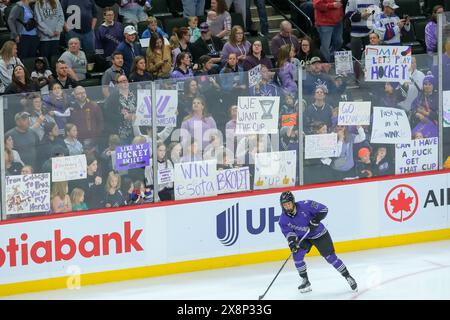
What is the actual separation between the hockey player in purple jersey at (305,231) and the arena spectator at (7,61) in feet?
12.4

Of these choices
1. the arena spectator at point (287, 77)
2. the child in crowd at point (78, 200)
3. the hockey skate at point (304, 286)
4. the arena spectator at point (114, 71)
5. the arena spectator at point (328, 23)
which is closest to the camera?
the hockey skate at point (304, 286)

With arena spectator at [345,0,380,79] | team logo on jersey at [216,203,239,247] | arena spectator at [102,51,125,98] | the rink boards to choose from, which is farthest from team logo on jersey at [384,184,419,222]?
arena spectator at [102,51,125,98]

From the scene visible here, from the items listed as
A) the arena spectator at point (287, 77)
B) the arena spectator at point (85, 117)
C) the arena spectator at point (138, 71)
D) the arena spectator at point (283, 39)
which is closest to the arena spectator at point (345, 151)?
the arena spectator at point (287, 77)

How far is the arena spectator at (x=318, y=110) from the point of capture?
1714cm

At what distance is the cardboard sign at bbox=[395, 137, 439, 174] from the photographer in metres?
17.9

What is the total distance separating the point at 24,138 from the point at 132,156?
4.64 feet

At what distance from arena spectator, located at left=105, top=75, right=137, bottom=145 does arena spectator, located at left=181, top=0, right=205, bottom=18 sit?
3351 millimetres

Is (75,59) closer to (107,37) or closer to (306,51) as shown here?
(107,37)

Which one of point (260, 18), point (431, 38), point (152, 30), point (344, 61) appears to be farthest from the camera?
point (260, 18)

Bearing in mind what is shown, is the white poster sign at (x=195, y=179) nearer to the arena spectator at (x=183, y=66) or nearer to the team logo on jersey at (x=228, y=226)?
the team logo on jersey at (x=228, y=226)

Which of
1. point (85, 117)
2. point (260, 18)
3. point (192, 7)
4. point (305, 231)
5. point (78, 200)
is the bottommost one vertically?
point (305, 231)

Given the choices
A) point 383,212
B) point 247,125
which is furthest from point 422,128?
point 247,125

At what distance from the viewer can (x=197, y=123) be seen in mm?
16438

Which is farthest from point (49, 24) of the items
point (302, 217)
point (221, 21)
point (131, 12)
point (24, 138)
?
point (302, 217)
